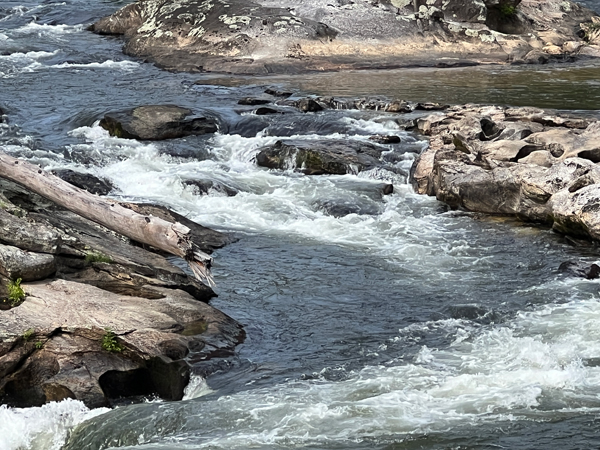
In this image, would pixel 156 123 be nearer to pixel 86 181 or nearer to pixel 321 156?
pixel 86 181

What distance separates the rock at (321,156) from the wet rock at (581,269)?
5.75 meters

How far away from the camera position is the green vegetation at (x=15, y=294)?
912 cm

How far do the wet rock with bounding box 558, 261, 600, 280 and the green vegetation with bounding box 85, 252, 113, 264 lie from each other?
5857mm

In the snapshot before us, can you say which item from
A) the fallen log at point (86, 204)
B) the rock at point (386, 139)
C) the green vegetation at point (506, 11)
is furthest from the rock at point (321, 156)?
the green vegetation at point (506, 11)

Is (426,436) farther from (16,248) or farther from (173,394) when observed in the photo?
(16,248)

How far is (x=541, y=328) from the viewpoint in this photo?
10.1 m

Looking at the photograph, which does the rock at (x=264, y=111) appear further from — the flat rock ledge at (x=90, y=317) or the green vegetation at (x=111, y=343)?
the green vegetation at (x=111, y=343)

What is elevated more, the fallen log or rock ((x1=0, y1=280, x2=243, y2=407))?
Result: the fallen log

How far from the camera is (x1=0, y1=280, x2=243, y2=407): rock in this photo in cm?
849

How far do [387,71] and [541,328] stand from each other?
705 inches

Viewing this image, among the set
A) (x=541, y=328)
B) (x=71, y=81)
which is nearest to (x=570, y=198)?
(x=541, y=328)

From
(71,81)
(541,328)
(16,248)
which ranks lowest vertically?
(71,81)

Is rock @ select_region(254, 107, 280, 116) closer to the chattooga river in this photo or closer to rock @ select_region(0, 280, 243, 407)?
the chattooga river

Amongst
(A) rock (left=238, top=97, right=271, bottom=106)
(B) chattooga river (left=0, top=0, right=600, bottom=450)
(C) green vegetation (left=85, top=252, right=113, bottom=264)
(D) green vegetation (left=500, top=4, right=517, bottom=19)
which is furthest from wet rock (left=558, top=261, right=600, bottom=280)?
(D) green vegetation (left=500, top=4, right=517, bottom=19)
